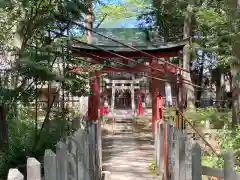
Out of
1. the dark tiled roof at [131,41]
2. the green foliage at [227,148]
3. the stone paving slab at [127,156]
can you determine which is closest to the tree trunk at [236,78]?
the green foliage at [227,148]

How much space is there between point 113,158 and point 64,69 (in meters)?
5.55

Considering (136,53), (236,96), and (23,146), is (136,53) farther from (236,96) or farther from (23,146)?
(23,146)

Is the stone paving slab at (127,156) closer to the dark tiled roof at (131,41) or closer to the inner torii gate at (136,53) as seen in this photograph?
the inner torii gate at (136,53)

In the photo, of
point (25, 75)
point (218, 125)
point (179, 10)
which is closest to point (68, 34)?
point (25, 75)

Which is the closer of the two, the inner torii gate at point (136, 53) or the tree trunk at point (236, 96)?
the tree trunk at point (236, 96)

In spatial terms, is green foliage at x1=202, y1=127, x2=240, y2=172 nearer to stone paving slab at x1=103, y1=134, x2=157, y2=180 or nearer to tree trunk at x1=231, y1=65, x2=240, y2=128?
tree trunk at x1=231, y1=65, x2=240, y2=128

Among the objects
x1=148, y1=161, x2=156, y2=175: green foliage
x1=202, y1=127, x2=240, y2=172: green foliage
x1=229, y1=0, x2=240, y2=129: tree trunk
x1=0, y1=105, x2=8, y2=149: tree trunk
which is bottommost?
x1=148, y1=161, x2=156, y2=175: green foliage

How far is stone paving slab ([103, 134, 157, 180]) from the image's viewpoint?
933 centimetres

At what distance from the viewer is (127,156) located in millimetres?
11961

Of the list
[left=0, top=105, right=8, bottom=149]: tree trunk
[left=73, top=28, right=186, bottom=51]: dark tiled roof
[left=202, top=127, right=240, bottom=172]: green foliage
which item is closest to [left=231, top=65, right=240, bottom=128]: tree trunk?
[left=202, top=127, right=240, bottom=172]: green foliage

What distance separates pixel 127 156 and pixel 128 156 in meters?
0.03

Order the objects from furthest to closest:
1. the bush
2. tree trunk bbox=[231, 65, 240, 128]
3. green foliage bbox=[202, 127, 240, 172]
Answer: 1. tree trunk bbox=[231, 65, 240, 128]
2. green foliage bbox=[202, 127, 240, 172]
3. the bush

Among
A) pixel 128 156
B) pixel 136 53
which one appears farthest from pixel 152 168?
pixel 136 53

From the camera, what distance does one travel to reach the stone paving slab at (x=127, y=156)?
30.6 ft
